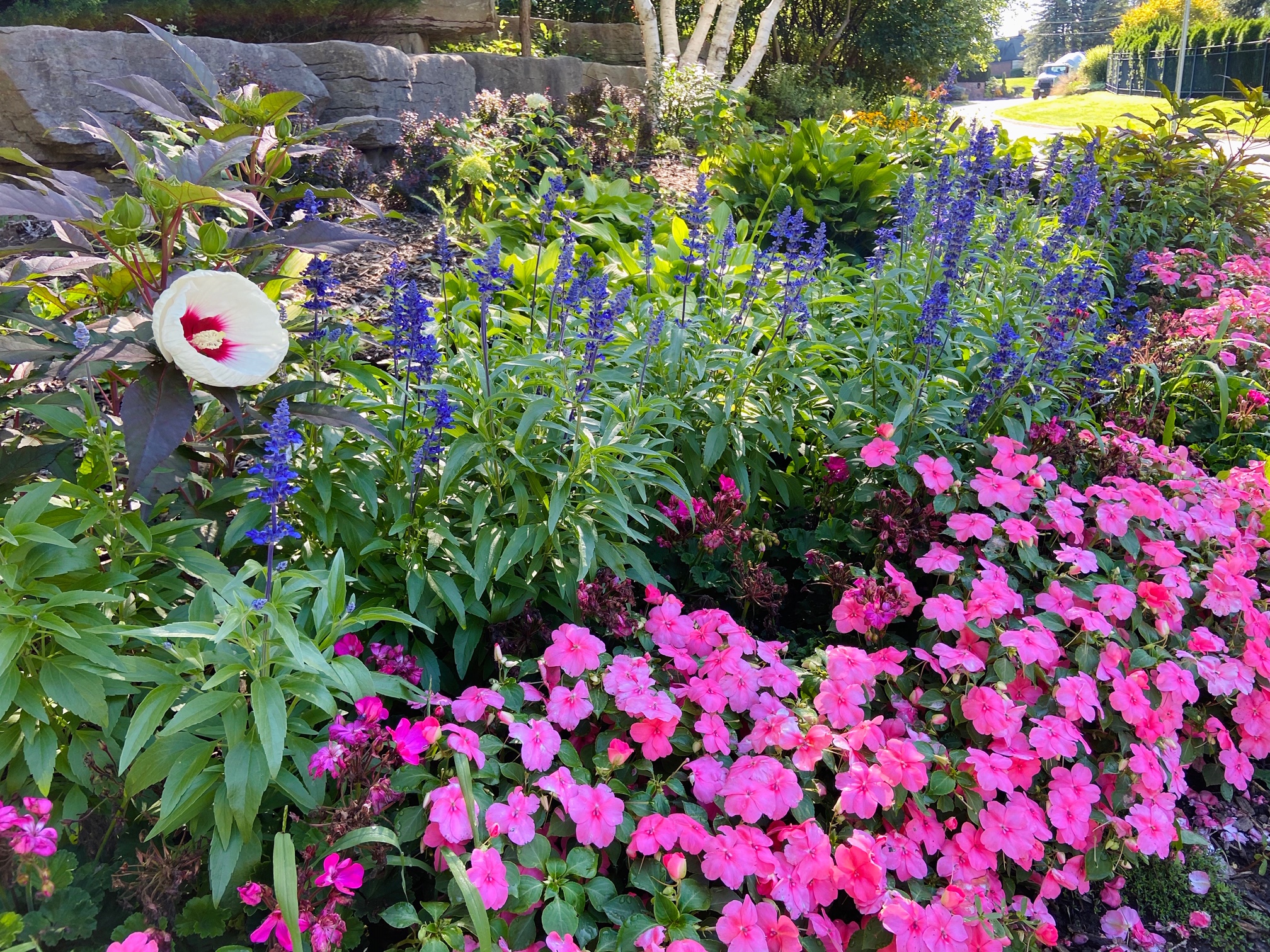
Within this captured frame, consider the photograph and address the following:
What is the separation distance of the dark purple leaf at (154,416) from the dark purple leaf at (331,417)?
229 millimetres

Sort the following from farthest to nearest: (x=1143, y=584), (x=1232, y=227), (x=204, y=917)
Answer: (x=1232, y=227) < (x=1143, y=584) < (x=204, y=917)

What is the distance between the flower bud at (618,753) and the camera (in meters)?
1.65

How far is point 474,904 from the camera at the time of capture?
1.30 m

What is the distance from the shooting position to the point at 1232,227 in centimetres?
561

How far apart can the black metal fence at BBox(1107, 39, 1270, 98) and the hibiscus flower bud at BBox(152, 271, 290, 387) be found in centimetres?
2794

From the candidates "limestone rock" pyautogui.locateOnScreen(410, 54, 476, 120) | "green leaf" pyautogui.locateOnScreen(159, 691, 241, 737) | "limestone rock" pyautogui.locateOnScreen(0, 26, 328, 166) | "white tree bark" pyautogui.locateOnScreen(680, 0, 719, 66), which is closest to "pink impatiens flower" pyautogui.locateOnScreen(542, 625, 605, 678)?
"green leaf" pyautogui.locateOnScreen(159, 691, 241, 737)

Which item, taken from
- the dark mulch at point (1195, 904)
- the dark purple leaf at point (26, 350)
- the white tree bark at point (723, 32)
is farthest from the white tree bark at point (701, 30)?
the dark mulch at point (1195, 904)

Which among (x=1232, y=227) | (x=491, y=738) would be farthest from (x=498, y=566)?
(x=1232, y=227)

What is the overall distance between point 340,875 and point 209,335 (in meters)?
0.97

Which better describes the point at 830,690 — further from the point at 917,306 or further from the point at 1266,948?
the point at 917,306

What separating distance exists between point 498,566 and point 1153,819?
1.50m

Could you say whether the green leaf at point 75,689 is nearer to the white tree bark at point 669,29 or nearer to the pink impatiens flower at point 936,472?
the pink impatiens flower at point 936,472

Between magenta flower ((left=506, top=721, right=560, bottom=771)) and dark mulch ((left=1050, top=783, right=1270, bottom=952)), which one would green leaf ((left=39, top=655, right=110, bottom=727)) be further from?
dark mulch ((left=1050, top=783, right=1270, bottom=952))

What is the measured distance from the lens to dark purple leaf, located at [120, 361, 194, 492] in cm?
142
